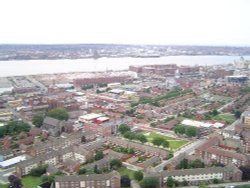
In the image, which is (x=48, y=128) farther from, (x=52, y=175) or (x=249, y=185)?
(x=249, y=185)

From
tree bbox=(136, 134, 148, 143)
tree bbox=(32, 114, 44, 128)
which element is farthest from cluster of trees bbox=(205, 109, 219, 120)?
tree bbox=(32, 114, 44, 128)

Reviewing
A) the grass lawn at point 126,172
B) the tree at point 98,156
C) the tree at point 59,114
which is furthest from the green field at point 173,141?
the tree at point 59,114

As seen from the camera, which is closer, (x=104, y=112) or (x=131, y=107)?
(x=104, y=112)

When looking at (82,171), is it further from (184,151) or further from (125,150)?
(184,151)

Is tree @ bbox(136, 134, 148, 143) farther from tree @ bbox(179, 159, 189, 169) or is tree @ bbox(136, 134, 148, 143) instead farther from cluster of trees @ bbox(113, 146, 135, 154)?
tree @ bbox(179, 159, 189, 169)

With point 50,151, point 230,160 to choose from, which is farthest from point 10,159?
point 230,160

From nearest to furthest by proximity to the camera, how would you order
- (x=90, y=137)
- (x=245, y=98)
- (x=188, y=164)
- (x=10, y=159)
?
(x=188, y=164), (x=10, y=159), (x=90, y=137), (x=245, y=98)
